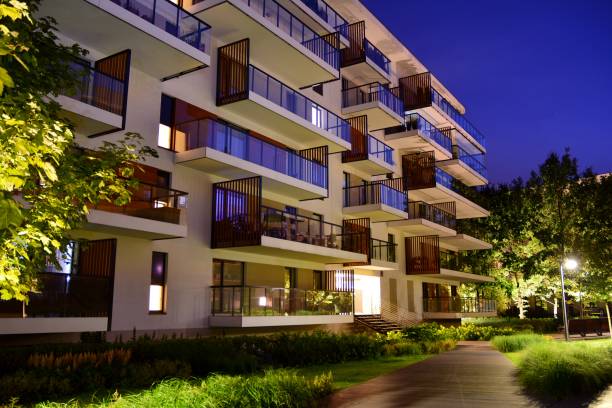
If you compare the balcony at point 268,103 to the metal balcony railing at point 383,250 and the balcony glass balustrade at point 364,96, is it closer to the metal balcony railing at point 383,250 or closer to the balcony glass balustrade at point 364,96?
the balcony glass balustrade at point 364,96

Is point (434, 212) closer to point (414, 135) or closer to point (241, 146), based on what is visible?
point (414, 135)

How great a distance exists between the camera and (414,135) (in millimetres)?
36406

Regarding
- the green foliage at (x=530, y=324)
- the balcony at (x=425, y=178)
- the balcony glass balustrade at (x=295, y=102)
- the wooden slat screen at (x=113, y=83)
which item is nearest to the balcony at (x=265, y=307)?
the wooden slat screen at (x=113, y=83)

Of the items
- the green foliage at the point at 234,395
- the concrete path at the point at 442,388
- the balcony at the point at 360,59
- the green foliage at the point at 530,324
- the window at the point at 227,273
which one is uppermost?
the balcony at the point at 360,59

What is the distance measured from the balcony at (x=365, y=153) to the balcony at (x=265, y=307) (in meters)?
9.09

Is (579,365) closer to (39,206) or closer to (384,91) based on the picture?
(39,206)

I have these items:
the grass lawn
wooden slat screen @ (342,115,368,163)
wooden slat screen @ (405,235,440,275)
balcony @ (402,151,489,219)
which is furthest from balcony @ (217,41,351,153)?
wooden slat screen @ (405,235,440,275)

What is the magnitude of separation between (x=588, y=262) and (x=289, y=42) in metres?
24.6

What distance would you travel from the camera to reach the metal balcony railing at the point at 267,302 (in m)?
20.3

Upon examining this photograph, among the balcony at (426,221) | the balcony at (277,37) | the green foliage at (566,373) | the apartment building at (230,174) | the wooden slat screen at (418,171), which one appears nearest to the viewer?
the green foliage at (566,373)

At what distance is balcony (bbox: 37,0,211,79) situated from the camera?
15.9 m

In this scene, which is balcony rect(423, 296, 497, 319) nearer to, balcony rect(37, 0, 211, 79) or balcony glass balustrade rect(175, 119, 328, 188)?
balcony glass balustrade rect(175, 119, 328, 188)

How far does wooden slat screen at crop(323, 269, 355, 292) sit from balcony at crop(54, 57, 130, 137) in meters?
14.8

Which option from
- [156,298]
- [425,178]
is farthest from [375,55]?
[156,298]
